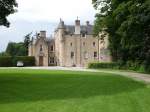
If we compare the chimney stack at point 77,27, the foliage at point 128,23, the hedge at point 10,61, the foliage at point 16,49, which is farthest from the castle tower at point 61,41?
the foliage at point 128,23

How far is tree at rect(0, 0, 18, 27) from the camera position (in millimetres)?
36125

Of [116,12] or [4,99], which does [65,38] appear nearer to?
[116,12]

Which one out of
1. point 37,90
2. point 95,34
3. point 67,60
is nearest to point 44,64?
point 67,60

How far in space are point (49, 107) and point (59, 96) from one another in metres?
4.13

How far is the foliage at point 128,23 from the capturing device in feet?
137

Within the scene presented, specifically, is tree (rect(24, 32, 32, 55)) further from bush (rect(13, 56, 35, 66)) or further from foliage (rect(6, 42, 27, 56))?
bush (rect(13, 56, 35, 66))

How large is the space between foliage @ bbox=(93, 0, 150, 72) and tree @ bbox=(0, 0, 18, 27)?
11169 millimetres

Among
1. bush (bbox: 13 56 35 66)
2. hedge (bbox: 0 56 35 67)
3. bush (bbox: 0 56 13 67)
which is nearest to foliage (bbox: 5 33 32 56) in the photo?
bush (bbox: 13 56 35 66)

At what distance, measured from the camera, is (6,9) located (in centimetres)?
3644

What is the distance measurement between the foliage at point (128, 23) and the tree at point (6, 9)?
11.2 meters

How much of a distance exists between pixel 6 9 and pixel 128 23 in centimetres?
1175

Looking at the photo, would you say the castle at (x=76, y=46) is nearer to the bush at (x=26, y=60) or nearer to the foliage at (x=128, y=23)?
the bush at (x=26, y=60)

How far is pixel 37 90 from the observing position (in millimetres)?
25078

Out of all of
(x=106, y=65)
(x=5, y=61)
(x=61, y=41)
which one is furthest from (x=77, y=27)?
(x=106, y=65)
